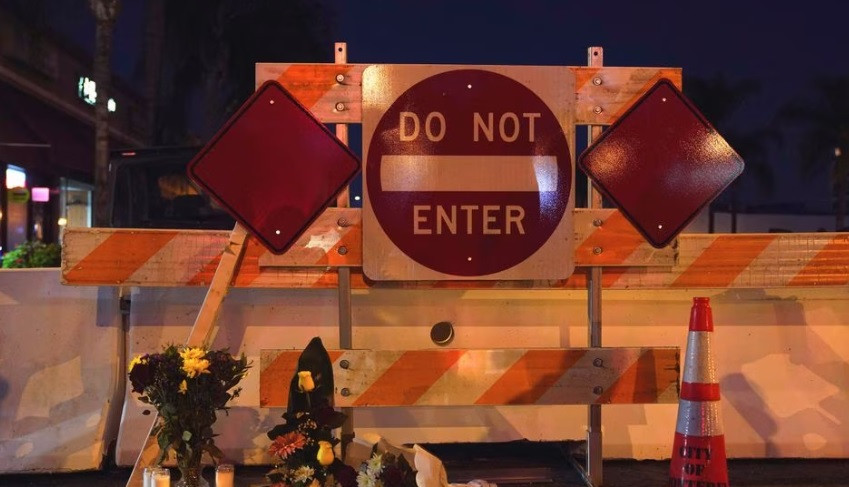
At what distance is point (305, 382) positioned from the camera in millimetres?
3951

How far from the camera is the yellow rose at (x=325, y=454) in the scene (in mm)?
3805

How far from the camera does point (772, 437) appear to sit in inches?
216

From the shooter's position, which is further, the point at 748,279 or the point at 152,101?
the point at 152,101

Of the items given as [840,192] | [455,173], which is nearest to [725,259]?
[455,173]

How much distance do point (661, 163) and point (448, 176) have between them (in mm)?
1045

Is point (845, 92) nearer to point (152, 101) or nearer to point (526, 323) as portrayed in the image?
point (152, 101)

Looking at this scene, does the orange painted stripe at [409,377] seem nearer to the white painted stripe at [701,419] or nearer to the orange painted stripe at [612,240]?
the orange painted stripe at [612,240]

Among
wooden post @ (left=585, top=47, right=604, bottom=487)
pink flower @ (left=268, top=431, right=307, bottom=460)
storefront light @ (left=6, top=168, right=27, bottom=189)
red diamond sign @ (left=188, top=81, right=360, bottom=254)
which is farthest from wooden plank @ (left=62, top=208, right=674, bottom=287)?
storefront light @ (left=6, top=168, right=27, bottom=189)

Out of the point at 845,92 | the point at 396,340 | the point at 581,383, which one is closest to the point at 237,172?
the point at 396,340

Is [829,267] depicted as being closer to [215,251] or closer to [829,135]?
[215,251]

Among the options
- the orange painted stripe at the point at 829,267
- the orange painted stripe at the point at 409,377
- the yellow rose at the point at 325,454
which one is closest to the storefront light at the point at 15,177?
the orange painted stripe at the point at 409,377

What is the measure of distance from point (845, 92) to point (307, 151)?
3994cm

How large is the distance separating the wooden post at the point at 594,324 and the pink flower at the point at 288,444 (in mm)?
1642

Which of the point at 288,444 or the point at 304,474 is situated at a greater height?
the point at 288,444
